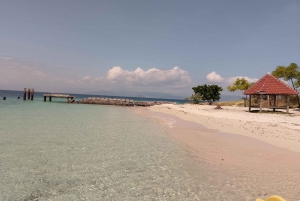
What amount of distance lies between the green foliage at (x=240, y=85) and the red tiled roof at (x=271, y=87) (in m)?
17.6

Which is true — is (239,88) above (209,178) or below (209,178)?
above

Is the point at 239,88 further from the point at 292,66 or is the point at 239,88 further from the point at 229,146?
the point at 229,146

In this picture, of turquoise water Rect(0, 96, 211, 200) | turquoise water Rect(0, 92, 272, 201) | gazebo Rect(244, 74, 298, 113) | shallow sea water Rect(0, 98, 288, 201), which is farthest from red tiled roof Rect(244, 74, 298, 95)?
turquoise water Rect(0, 92, 272, 201)

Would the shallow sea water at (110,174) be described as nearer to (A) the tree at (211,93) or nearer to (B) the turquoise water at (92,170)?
(B) the turquoise water at (92,170)

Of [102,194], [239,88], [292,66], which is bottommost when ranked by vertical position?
[102,194]

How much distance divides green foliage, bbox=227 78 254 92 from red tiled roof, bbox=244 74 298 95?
692 inches

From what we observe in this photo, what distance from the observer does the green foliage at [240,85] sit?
4359 centimetres

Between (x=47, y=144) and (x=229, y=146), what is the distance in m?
7.69

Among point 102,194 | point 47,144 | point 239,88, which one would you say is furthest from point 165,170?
point 239,88

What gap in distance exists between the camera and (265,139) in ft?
33.0

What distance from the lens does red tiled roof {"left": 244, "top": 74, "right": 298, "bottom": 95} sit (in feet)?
78.9

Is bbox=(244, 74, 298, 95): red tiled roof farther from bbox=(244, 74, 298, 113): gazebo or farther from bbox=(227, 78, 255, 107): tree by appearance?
bbox=(227, 78, 255, 107): tree

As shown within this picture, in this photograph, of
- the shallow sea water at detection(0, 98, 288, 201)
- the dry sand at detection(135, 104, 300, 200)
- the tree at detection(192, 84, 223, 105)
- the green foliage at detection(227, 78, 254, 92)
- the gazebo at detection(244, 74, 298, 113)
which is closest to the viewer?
the shallow sea water at detection(0, 98, 288, 201)

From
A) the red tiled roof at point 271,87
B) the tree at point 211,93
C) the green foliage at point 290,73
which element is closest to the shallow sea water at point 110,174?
the red tiled roof at point 271,87
